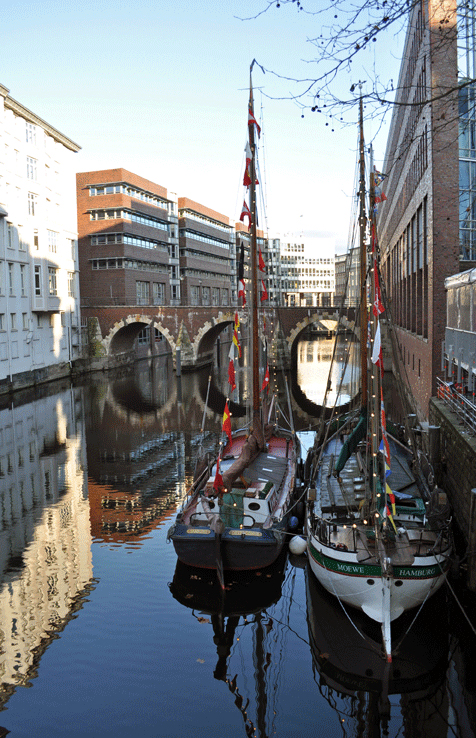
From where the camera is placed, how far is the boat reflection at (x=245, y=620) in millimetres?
9648

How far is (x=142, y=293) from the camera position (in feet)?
210

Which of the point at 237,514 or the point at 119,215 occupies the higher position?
the point at 119,215

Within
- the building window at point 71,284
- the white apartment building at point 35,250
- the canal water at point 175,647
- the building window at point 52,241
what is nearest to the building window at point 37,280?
the white apartment building at point 35,250

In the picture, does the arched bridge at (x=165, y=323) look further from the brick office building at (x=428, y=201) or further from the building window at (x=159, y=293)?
the brick office building at (x=428, y=201)

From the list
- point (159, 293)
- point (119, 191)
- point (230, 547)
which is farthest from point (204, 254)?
point (230, 547)

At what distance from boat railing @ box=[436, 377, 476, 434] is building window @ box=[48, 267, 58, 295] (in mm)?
33277

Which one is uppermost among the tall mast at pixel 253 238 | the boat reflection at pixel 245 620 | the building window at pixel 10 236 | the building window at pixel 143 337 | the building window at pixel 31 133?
the building window at pixel 31 133

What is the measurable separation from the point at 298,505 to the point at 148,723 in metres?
8.85

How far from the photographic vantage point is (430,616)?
12.0 meters

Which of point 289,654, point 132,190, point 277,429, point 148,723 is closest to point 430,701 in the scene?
point 289,654

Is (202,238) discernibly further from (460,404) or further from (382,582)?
(382,582)

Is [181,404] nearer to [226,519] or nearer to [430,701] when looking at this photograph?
[226,519]

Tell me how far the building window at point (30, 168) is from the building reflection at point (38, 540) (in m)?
20.6

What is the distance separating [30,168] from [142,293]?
71.6 feet
